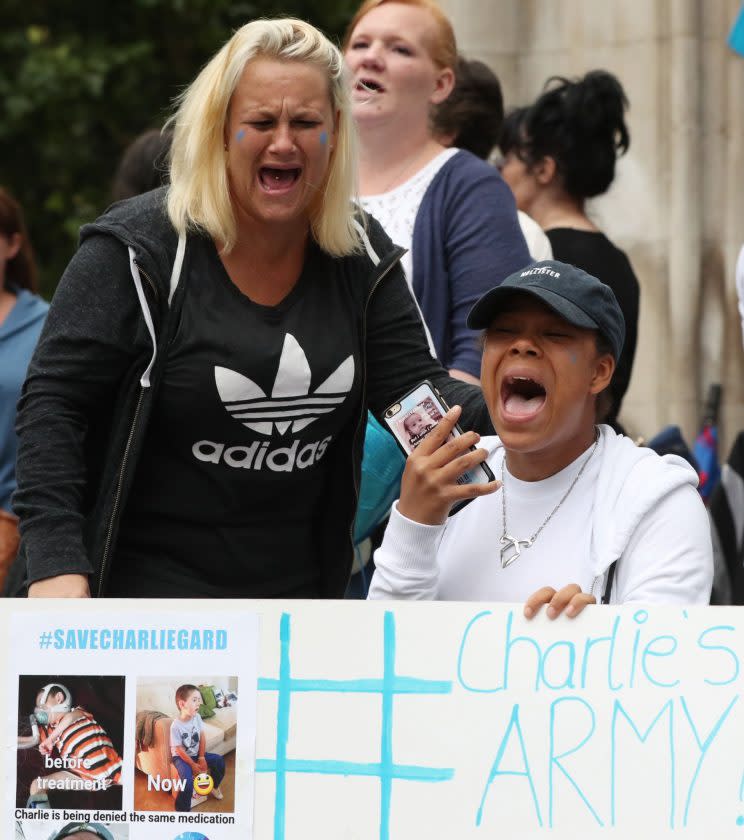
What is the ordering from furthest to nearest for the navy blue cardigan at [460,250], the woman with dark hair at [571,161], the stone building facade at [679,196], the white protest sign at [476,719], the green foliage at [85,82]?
the green foliage at [85,82]
the stone building facade at [679,196]
the woman with dark hair at [571,161]
the navy blue cardigan at [460,250]
the white protest sign at [476,719]

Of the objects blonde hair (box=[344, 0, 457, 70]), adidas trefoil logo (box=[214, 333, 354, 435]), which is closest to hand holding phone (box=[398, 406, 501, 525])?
adidas trefoil logo (box=[214, 333, 354, 435])

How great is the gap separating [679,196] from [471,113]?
2675 mm

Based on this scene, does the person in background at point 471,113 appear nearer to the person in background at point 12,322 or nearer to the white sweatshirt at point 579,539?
the person in background at point 12,322

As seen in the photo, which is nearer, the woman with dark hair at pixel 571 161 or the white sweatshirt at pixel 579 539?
the white sweatshirt at pixel 579 539

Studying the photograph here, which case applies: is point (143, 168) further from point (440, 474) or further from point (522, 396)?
point (440, 474)

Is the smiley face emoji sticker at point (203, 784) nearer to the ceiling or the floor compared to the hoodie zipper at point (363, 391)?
nearer to the floor

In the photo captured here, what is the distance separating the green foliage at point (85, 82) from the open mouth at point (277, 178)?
30.3 feet

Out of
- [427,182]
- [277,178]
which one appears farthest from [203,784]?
[427,182]

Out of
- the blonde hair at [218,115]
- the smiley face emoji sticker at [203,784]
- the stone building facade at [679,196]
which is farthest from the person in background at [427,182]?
the stone building facade at [679,196]

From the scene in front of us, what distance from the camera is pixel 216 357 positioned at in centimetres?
363

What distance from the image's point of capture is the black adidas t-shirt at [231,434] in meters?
3.63

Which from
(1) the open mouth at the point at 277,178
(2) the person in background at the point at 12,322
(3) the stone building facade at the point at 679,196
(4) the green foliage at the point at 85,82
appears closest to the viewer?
(1) the open mouth at the point at 277,178

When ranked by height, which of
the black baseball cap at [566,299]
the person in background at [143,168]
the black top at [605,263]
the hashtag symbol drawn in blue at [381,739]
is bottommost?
the hashtag symbol drawn in blue at [381,739]

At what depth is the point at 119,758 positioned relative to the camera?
320cm
